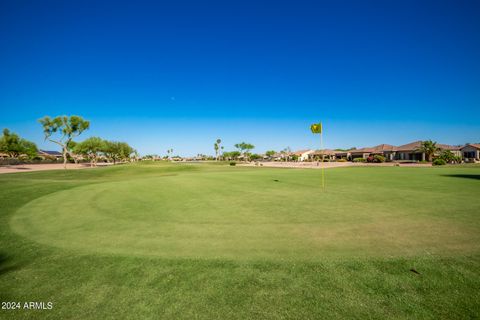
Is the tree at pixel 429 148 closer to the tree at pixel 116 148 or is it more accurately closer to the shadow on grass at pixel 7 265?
the shadow on grass at pixel 7 265

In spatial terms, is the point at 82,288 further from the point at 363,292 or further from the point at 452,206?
the point at 452,206

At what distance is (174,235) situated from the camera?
6562 mm

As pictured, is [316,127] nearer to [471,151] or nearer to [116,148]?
[471,151]

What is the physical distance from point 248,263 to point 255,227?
2353mm

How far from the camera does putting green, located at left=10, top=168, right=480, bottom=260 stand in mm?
5375

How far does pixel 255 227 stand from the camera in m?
7.06

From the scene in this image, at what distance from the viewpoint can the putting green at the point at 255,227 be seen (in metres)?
5.38

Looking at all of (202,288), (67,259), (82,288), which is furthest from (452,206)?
(67,259)

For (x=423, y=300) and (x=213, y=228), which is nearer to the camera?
(x=423, y=300)

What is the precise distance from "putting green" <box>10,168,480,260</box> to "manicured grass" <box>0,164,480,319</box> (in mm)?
45

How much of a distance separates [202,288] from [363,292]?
271 cm

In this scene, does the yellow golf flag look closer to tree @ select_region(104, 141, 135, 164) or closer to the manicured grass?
the manicured grass

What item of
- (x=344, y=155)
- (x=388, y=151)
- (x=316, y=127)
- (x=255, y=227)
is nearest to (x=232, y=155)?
(x=344, y=155)

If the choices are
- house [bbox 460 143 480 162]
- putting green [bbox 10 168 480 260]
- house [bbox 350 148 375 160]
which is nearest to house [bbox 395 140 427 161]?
house [bbox 350 148 375 160]
